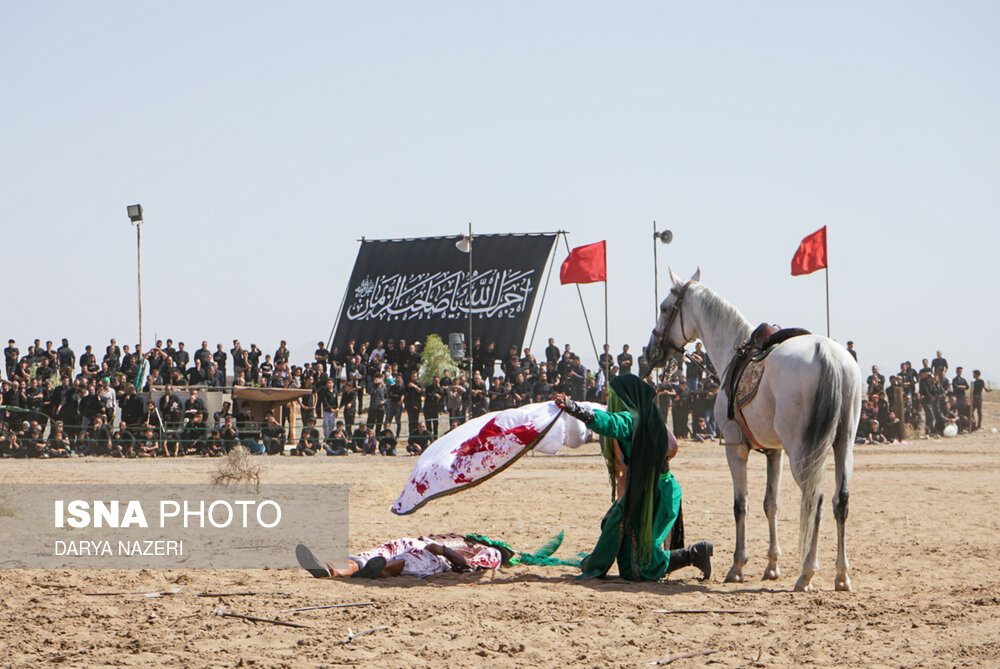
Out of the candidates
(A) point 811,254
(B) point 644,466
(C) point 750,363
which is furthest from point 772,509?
(A) point 811,254

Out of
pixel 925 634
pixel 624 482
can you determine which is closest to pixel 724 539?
pixel 624 482

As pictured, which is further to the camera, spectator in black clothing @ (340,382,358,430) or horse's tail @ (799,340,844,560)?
spectator in black clothing @ (340,382,358,430)

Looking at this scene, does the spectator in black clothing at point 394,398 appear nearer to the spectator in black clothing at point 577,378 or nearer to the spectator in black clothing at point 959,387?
the spectator in black clothing at point 577,378

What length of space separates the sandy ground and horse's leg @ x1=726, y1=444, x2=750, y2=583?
226mm

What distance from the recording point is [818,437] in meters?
7.90

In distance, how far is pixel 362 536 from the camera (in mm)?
10391

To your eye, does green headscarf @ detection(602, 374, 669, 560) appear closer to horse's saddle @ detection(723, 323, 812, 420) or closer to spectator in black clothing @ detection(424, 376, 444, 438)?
horse's saddle @ detection(723, 323, 812, 420)

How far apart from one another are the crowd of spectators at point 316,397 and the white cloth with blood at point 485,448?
14344 millimetres

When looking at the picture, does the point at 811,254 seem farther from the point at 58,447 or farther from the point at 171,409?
the point at 58,447

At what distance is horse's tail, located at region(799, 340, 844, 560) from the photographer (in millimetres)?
7895

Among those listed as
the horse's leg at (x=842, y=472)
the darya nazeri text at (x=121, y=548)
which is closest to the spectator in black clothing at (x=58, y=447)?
the darya nazeri text at (x=121, y=548)

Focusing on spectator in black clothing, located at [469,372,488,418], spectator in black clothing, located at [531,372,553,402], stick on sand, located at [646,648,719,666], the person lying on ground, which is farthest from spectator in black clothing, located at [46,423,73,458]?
stick on sand, located at [646,648,719,666]

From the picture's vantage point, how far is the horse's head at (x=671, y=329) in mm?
9837

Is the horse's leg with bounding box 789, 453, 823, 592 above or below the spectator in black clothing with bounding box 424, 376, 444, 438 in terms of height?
below
